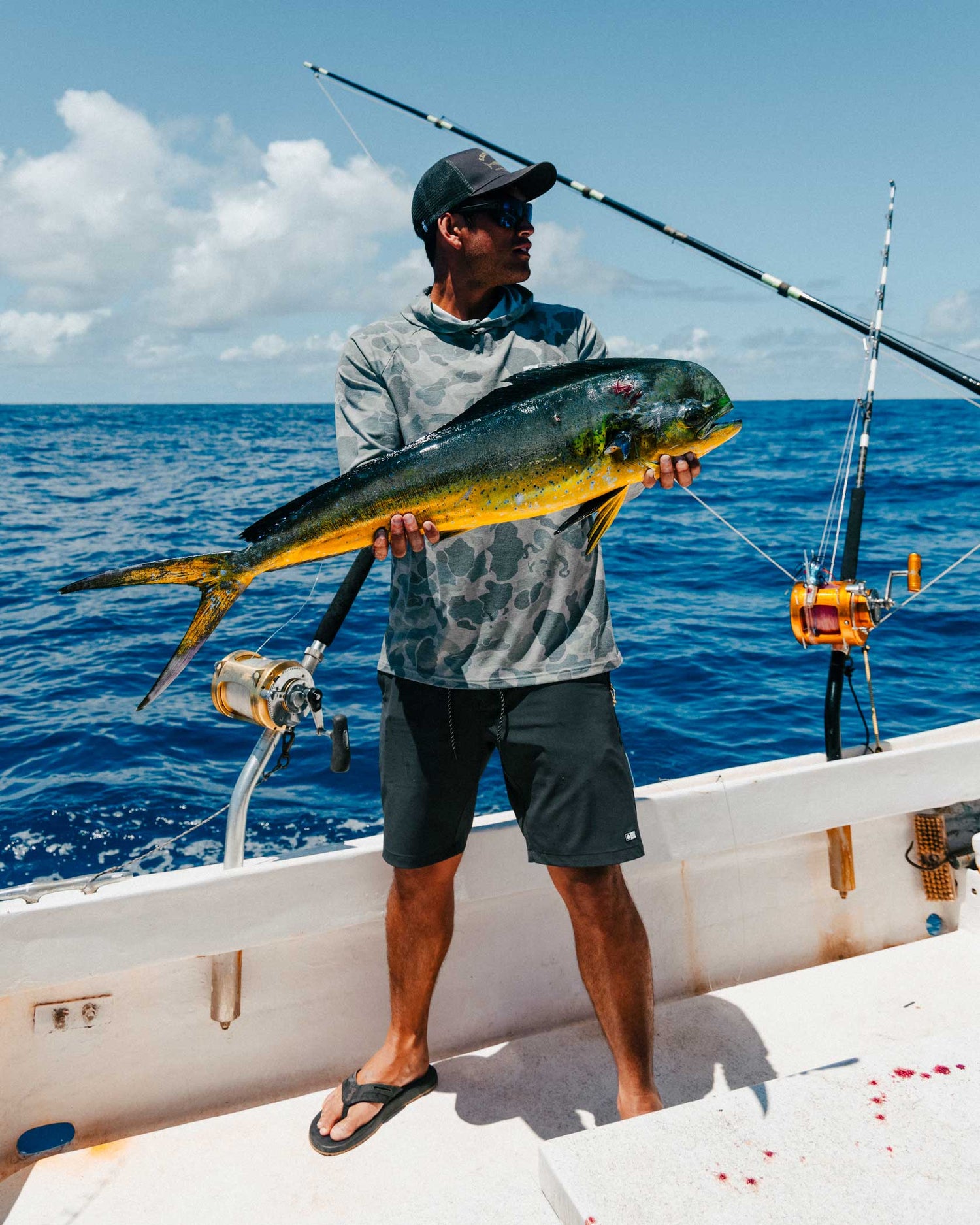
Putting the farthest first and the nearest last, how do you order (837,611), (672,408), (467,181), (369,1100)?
(837,611)
(369,1100)
(467,181)
(672,408)

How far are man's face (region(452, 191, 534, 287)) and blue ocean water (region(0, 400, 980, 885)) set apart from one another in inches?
61.4

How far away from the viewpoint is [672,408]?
192 centimetres

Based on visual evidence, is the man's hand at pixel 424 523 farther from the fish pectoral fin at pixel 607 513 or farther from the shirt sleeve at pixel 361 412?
the shirt sleeve at pixel 361 412

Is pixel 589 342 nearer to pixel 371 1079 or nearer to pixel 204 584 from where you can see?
pixel 204 584

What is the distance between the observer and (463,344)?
231 centimetres

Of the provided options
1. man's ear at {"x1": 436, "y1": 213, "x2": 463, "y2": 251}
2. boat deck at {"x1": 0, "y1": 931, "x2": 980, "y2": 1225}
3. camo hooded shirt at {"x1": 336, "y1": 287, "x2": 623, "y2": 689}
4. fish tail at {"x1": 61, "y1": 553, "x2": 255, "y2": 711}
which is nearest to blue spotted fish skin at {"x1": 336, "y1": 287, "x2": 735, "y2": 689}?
camo hooded shirt at {"x1": 336, "y1": 287, "x2": 623, "y2": 689}

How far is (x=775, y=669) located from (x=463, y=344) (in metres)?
6.58

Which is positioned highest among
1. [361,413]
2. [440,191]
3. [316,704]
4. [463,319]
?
[440,191]

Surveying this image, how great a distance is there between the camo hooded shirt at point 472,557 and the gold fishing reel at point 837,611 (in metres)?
1.12

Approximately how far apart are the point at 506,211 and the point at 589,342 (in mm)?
366

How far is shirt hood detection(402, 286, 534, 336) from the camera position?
228 cm

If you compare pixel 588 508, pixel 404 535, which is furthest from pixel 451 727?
pixel 588 508

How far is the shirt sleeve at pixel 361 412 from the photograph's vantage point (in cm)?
222

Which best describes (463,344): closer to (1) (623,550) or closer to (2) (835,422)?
(1) (623,550)
